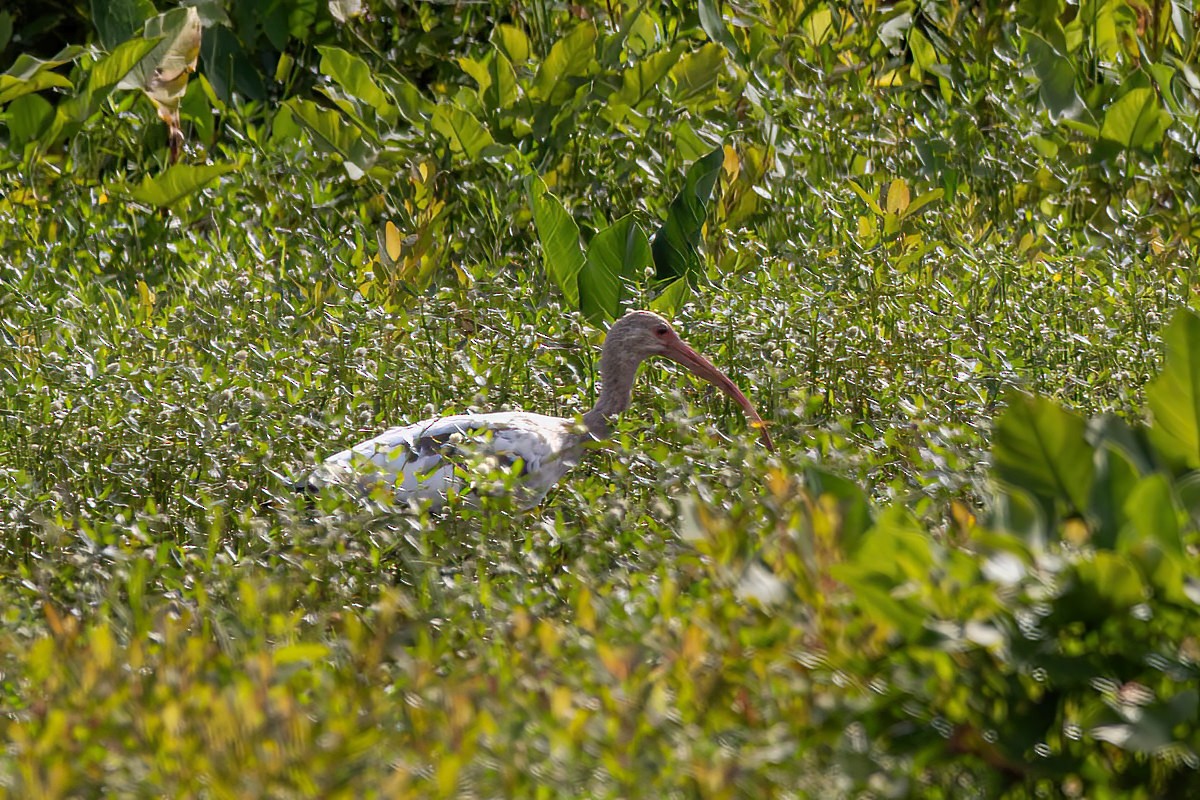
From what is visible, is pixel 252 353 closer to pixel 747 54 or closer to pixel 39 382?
pixel 39 382

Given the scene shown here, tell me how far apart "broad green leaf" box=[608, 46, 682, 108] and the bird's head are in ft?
7.29

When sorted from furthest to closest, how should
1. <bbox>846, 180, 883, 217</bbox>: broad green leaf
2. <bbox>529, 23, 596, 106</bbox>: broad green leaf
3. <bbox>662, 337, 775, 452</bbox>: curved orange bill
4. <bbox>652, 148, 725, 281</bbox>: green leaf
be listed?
<bbox>529, 23, 596, 106</bbox>: broad green leaf < <bbox>652, 148, 725, 281</bbox>: green leaf < <bbox>846, 180, 883, 217</bbox>: broad green leaf < <bbox>662, 337, 775, 452</bbox>: curved orange bill

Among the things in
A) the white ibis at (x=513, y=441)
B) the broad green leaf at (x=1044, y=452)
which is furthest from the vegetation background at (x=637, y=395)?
the white ibis at (x=513, y=441)

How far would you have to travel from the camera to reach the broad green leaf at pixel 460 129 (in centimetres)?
635

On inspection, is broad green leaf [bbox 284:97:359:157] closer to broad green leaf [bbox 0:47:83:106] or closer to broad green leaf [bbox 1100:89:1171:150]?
broad green leaf [bbox 0:47:83:106]

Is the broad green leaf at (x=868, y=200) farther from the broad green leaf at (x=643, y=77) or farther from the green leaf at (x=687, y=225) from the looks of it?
the broad green leaf at (x=643, y=77)

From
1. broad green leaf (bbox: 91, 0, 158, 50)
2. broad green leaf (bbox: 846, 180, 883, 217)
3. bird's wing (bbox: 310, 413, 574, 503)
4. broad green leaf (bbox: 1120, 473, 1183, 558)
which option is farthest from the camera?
broad green leaf (bbox: 91, 0, 158, 50)

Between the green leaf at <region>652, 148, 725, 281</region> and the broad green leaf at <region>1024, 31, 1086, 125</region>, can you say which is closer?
the green leaf at <region>652, 148, 725, 281</region>

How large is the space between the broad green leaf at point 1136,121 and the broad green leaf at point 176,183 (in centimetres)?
383

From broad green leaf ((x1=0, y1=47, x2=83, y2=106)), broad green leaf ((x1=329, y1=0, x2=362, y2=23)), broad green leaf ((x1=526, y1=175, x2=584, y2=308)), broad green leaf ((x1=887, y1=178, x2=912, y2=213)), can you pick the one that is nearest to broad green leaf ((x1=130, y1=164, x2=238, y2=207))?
broad green leaf ((x1=0, y1=47, x2=83, y2=106))

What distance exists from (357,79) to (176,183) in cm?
92

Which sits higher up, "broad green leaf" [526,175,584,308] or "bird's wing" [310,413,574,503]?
"broad green leaf" [526,175,584,308]

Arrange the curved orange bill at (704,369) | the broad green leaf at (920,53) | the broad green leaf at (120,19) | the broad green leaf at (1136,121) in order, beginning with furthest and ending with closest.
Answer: the broad green leaf at (120,19), the broad green leaf at (920,53), the broad green leaf at (1136,121), the curved orange bill at (704,369)

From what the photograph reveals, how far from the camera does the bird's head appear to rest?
477 cm
